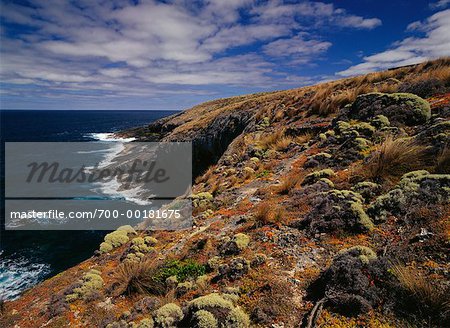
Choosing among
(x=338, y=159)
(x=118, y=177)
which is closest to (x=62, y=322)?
(x=338, y=159)

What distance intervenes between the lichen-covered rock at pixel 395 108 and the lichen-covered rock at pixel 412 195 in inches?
201

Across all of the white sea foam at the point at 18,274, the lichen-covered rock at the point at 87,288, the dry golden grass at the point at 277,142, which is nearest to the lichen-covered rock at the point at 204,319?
the lichen-covered rock at the point at 87,288

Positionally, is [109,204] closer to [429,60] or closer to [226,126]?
[226,126]

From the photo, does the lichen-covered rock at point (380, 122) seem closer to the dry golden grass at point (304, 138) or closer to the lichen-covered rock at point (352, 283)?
the dry golden grass at point (304, 138)

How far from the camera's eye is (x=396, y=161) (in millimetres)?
7383

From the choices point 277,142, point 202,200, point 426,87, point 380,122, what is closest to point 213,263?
point 202,200

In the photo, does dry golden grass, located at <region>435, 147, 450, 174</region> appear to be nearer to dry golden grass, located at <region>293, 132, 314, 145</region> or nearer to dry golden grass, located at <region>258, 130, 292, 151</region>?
dry golden grass, located at <region>293, 132, 314, 145</region>

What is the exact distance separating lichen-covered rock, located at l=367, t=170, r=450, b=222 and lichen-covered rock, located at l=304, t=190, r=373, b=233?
335mm

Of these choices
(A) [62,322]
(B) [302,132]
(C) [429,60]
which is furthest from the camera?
(C) [429,60]

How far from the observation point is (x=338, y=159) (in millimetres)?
9867

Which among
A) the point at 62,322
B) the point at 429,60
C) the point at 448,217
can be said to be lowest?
the point at 62,322

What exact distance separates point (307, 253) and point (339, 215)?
1320 millimetres

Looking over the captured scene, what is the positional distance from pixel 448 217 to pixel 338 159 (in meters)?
4.90

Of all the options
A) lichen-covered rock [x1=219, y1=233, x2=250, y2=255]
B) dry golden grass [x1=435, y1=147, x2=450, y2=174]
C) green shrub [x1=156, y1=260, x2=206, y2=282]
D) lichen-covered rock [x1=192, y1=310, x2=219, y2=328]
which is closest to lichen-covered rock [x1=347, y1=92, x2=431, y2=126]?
dry golden grass [x1=435, y1=147, x2=450, y2=174]
